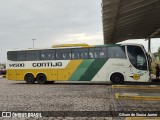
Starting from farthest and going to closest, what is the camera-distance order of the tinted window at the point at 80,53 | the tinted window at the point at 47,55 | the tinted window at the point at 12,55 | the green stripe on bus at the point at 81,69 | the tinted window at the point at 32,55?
the tinted window at the point at 12,55
the tinted window at the point at 32,55
the tinted window at the point at 47,55
the tinted window at the point at 80,53
the green stripe on bus at the point at 81,69

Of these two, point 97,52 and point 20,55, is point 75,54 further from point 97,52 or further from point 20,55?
point 20,55

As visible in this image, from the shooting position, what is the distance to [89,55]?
2338 centimetres

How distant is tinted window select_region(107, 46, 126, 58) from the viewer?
73.6 feet

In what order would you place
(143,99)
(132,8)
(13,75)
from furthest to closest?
(13,75) → (132,8) → (143,99)

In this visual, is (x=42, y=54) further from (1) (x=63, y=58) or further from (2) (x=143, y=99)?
(2) (x=143, y=99)

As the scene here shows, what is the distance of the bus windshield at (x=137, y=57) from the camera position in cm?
2208

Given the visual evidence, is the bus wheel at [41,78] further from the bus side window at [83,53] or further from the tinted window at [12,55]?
the bus side window at [83,53]

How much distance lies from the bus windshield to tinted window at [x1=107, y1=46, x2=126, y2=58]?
0.46 m

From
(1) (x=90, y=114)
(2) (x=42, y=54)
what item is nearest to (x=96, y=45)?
(2) (x=42, y=54)

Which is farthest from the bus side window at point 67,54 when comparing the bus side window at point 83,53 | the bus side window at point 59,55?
the bus side window at point 83,53

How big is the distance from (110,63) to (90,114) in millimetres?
12975

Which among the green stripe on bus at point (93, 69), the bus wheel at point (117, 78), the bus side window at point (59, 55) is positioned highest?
the bus side window at point (59, 55)

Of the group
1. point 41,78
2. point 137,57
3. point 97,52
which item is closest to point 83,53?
point 97,52

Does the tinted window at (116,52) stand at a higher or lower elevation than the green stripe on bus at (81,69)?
higher
